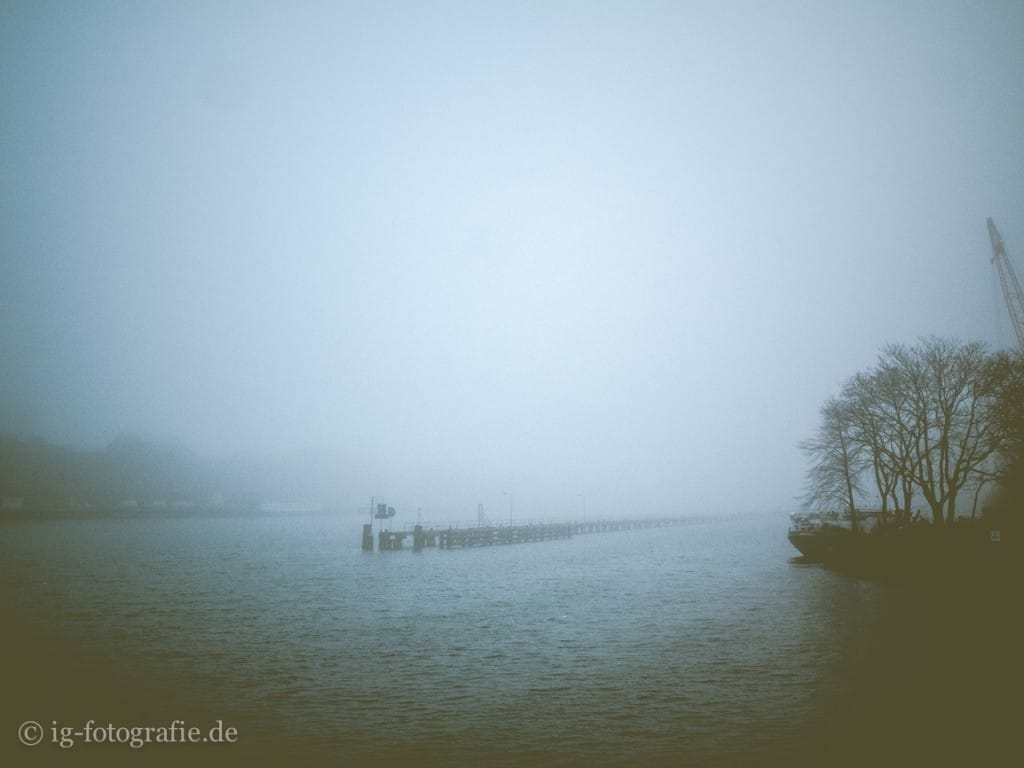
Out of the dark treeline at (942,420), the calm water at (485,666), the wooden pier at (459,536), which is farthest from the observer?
the wooden pier at (459,536)

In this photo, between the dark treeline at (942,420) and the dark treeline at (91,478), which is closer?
the dark treeline at (942,420)

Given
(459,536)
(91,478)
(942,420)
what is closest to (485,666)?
(942,420)

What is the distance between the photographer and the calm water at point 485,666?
1430cm

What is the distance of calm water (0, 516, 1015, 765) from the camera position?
14.3 meters

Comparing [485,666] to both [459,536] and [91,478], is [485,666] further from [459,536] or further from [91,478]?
[91,478]

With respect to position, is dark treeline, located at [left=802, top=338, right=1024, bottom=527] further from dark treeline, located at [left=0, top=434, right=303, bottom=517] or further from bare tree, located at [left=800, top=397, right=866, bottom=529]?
dark treeline, located at [left=0, top=434, right=303, bottom=517]

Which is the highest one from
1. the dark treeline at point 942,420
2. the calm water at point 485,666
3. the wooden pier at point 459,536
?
the dark treeline at point 942,420

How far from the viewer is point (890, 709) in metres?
16.1

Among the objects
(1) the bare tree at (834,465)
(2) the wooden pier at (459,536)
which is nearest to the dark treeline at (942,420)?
(1) the bare tree at (834,465)

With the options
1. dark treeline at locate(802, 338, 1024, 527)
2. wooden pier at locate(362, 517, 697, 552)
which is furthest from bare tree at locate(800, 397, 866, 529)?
wooden pier at locate(362, 517, 697, 552)

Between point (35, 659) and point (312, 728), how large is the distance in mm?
14566

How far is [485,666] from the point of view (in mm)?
21375

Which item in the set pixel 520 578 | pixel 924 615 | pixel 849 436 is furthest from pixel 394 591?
pixel 849 436

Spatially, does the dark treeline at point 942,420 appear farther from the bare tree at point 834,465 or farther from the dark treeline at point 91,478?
the dark treeline at point 91,478
